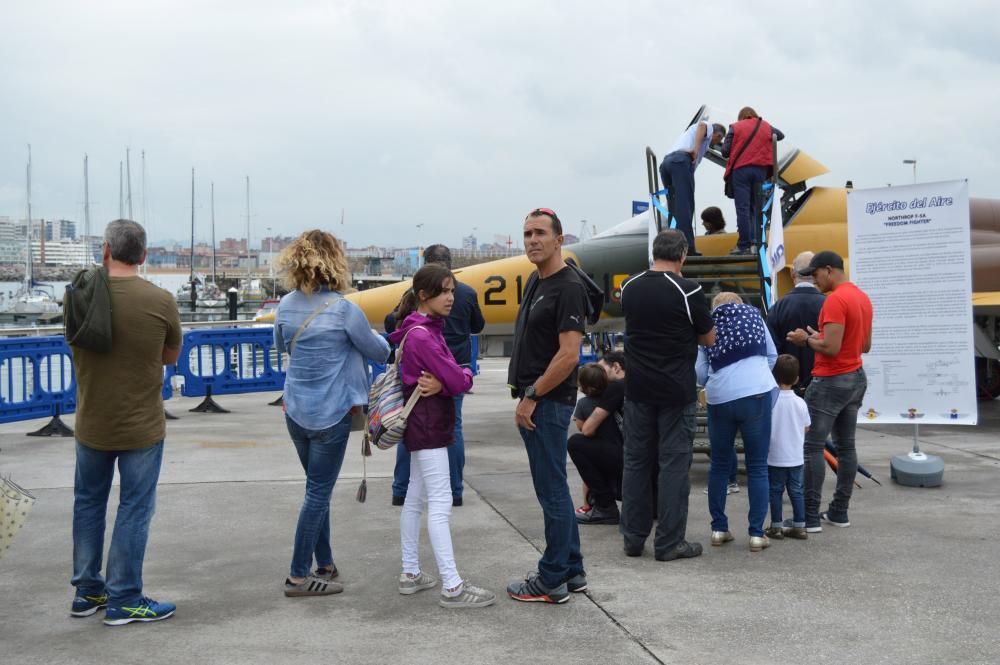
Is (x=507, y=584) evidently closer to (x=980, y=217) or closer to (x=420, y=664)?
(x=420, y=664)

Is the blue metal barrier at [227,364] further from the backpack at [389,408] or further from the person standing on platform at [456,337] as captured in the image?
the backpack at [389,408]

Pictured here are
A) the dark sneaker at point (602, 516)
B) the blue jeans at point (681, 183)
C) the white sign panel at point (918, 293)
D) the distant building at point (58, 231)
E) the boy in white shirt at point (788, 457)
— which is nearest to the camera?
the boy in white shirt at point (788, 457)

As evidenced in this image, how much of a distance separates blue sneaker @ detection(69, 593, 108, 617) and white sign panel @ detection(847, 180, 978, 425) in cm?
585

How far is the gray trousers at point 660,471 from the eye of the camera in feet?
17.5

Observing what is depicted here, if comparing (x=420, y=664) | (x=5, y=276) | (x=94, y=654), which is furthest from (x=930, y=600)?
(x=5, y=276)

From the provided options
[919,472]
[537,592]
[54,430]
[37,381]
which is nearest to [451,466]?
[537,592]

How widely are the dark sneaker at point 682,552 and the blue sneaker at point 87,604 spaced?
2.87m

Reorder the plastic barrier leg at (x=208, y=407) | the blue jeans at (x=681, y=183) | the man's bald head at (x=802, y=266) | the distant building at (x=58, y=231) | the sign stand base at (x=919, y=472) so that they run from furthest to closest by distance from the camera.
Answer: the distant building at (x=58, y=231) < the plastic barrier leg at (x=208, y=407) < the blue jeans at (x=681, y=183) < the sign stand base at (x=919, y=472) < the man's bald head at (x=802, y=266)

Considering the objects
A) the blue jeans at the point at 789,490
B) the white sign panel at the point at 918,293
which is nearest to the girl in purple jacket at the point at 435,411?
the blue jeans at the point at 789,490

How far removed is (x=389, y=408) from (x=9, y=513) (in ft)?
5.39

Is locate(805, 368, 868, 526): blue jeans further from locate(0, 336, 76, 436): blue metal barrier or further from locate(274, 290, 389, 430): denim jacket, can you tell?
locate(0, 336, 76, 436): blue metal barrier

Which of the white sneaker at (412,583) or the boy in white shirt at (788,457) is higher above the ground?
the boy in white shirt at (788,457)

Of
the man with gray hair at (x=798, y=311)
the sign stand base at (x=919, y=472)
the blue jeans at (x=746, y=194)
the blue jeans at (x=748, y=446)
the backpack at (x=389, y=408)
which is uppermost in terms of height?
the blue jeans at (x=746, y=194)

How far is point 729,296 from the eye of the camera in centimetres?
589
